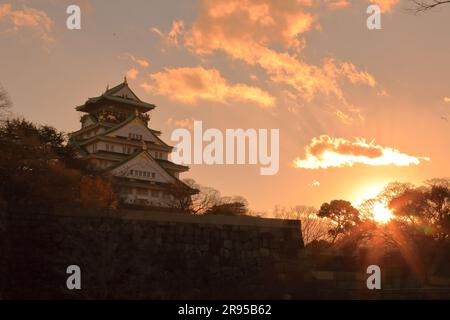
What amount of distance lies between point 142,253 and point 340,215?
34.2m

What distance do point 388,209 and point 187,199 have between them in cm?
1585

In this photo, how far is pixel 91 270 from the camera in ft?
35.5

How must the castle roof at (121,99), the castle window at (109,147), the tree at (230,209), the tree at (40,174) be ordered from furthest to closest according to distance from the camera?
the castle roof at (121,99) → the castle window at (109,147) → the tree at (230,209) → the tree at (40,174)

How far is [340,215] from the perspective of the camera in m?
43.6

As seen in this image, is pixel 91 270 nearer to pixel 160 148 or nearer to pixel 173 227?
pixel 173 227

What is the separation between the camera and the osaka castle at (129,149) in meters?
43.0

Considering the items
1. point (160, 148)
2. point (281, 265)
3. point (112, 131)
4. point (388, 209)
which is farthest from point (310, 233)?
point (281, 265)

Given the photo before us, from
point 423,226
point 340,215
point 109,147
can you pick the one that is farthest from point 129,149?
point 423,226

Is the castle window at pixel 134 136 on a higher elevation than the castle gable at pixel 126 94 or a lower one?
lower

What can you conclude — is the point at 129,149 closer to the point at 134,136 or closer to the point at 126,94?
the point at 134,136

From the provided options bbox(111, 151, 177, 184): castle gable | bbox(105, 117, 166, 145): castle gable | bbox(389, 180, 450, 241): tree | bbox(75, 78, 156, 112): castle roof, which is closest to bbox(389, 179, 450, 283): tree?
bbox(389, 180, 450, 241): tree

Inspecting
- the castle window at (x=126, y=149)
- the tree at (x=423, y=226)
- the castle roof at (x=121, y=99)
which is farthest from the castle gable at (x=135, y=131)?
the tree at (x=423, y=226)

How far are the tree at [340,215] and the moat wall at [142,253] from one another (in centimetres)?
3009

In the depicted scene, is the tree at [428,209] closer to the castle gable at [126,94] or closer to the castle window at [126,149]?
the castle window at [126,149]
